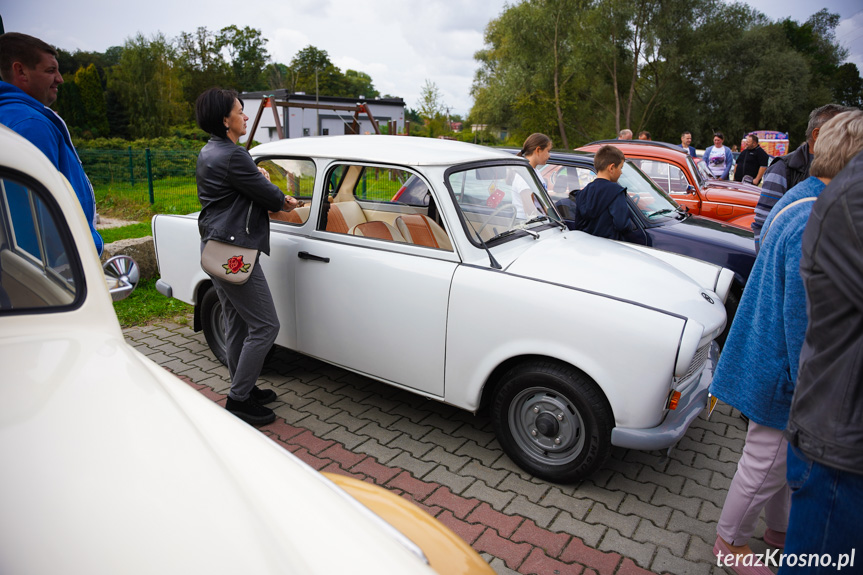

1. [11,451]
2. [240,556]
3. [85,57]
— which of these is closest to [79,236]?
[11,451]

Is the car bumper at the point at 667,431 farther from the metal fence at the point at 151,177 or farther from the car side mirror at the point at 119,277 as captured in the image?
the metal fence at the point at 151,177

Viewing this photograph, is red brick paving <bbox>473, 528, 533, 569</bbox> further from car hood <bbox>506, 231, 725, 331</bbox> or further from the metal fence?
the metal fence

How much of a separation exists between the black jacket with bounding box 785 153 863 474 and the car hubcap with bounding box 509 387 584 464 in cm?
153

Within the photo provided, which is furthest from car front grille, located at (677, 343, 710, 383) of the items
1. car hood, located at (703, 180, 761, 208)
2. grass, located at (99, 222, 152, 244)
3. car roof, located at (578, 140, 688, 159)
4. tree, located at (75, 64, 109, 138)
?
tree, located at (75, 64, 109, 138)

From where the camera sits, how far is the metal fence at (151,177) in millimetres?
11641

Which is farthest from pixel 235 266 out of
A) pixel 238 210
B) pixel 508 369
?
pixel 508 369

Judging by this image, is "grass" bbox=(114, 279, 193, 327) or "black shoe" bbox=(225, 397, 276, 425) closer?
"black shoe" bbox=(225, 397, 276, 425)

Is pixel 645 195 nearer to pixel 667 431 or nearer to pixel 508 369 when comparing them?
pixel 508 369

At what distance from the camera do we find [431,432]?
378 cm

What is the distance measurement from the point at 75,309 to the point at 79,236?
292 millimetres

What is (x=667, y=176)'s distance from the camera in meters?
7.92

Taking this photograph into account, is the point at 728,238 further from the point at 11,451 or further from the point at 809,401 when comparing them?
the point at 11,451

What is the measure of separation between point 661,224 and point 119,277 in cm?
503

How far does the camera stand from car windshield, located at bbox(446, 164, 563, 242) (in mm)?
3576
